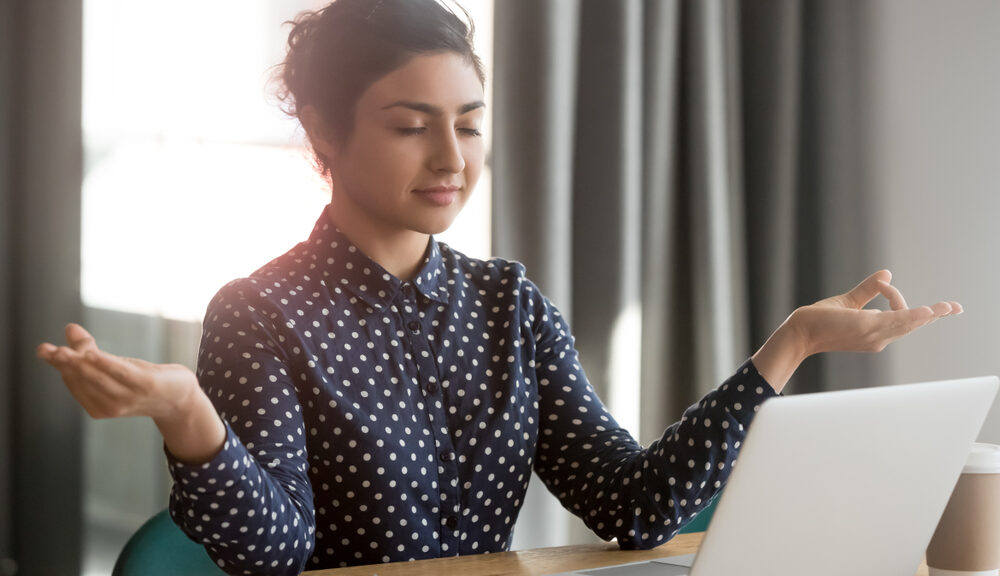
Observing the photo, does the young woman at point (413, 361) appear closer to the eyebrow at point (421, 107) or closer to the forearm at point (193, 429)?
the eyebrow at point (421, 107)

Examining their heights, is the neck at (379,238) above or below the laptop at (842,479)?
above

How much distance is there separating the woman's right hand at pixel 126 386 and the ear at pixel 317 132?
507 mm

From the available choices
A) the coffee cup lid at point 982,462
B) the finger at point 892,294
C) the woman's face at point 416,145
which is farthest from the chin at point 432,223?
the coffee cup lid at point 982,462

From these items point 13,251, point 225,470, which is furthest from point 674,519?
point 13,251

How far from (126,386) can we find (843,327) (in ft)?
2.24

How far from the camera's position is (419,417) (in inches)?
48.7

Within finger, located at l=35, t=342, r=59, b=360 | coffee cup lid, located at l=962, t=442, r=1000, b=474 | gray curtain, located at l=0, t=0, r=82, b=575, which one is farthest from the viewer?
gray curtain, located at l=0, t=0, r=82, b=575

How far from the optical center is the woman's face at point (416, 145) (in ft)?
3.98

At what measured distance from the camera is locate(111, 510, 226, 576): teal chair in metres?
1.22

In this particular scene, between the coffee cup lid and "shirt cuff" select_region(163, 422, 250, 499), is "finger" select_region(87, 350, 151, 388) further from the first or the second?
the coffee cup lid

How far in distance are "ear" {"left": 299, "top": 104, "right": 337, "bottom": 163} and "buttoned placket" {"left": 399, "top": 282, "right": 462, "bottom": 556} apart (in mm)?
231

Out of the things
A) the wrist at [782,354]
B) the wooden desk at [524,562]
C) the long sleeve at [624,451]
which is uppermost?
the wrist at [782,354]

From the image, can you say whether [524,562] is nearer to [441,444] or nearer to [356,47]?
[441,444]

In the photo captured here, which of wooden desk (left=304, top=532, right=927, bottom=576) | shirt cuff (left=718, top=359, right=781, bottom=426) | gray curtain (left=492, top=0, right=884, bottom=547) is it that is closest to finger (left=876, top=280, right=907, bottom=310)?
shirt cuff (left=718, top=359, right=781, bottom=426)
